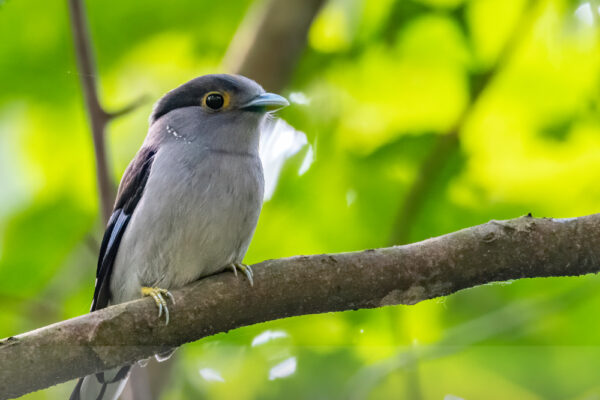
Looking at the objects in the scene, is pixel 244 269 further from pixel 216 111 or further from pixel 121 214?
pixel 216 111

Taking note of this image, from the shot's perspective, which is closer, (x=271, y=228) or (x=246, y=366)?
Answer: (x=246, y=366)

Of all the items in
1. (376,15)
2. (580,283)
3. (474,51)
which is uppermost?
(376,15)

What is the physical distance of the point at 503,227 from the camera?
155 cm

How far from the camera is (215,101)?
6.91 ft

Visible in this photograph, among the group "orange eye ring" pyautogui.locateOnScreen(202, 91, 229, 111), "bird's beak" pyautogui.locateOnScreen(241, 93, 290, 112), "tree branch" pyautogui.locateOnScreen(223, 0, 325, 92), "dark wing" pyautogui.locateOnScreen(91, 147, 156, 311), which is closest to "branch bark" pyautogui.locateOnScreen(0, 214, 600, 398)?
"dark wing" pyautogui.locateOnScreen(91, 147, 156, 311)

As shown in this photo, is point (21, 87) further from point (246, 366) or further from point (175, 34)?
point (246, 366)

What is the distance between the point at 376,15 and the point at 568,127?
2.25ft

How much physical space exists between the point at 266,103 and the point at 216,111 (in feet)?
0.69

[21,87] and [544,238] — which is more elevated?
[21,87]

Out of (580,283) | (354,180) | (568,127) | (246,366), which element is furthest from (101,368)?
(568,127)

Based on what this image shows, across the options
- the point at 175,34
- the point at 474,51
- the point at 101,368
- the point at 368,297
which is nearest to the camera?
the point at 101,368

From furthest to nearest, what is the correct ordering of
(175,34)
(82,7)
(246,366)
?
(175,34) < (246,366) < (82,7)

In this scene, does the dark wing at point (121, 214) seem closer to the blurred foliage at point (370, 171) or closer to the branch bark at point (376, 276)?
the blurred foliage at point (370, 171)

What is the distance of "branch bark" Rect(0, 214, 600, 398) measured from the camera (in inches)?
59.5
